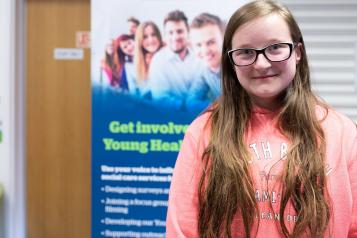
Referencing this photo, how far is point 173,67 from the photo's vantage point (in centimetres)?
238

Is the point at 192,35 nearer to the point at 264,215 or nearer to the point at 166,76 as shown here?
the point at 166,76

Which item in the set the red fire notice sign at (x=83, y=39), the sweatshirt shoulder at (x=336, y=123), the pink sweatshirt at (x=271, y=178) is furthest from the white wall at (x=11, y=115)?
the sweatshirt shoulder at (x=336, y=123)

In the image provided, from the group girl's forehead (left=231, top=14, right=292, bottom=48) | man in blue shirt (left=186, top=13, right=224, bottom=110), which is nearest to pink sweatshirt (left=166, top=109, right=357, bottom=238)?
girl's forehead (left=231, top=14, right=292, bottom=48)

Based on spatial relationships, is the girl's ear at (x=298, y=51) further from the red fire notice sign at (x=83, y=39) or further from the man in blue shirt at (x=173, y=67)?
the red fire notice sign at (x=83, y=39)

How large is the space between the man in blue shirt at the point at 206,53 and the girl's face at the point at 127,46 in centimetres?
38

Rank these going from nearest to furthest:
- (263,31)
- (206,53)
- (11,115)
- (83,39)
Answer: (263,31) → (206,53) → (11,115) → (83,39)

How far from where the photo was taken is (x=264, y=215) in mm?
944

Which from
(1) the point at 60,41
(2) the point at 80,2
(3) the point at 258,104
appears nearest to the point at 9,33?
(1) the point at 60,41

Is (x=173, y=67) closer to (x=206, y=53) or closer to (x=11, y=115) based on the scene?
(x=206, y=53)

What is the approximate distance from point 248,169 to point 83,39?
7.05ft

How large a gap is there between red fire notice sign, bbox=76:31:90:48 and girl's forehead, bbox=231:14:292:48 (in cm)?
205

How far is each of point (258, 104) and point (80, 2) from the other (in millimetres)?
2119

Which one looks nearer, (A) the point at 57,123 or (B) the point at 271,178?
(B) the point at 271,178

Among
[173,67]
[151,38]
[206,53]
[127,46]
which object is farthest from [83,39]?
[206,53]
